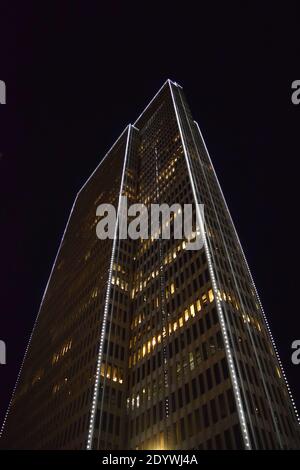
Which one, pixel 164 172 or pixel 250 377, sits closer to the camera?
pixel 250 377

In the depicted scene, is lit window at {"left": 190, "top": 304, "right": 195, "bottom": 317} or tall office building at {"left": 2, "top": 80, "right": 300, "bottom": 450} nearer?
tall office building at {"left": 2, "top": 80, "right": 300, "bottom": 450}

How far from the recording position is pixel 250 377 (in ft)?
163

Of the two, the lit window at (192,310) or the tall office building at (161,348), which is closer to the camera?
the tall office building at (161,348)

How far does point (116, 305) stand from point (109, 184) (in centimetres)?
5410

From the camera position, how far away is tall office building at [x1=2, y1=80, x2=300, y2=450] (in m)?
48.1

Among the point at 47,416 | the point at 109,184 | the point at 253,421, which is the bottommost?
the point at 253,421

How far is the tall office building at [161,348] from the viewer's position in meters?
48.1

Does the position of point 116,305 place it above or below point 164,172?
below

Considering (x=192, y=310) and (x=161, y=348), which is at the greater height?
(x=192, y=310)

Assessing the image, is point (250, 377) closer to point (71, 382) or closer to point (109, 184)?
point (71, 382)

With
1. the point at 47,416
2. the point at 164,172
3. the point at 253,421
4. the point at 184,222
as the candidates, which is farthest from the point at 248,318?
the point at 164,172

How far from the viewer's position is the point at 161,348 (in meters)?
62.4

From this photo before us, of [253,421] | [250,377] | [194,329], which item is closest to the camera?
[253,421]

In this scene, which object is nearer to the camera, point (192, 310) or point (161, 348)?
point (192, 310)
